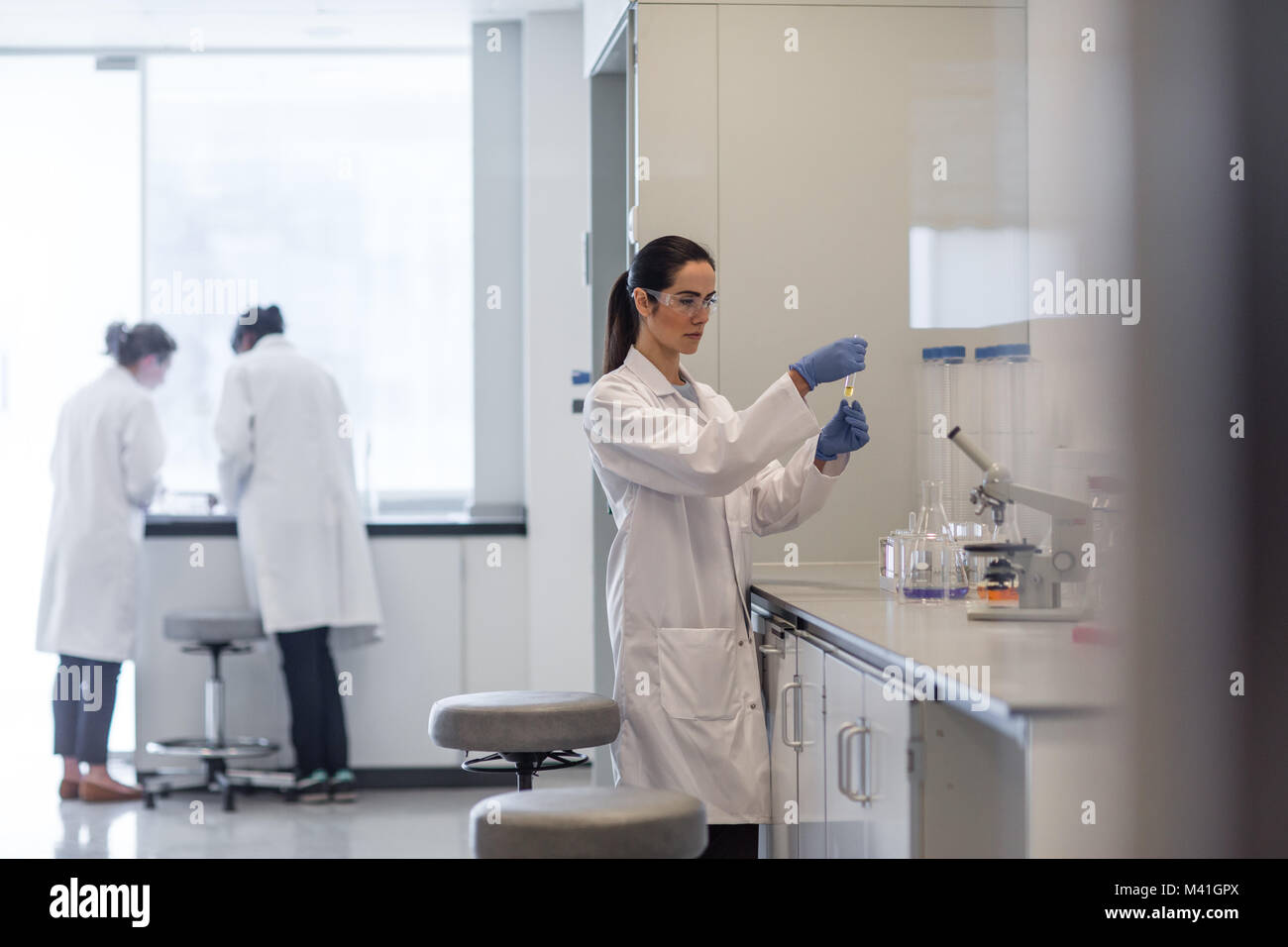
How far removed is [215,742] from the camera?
3766mm

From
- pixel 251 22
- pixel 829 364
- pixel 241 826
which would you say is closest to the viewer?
pixel 829 364

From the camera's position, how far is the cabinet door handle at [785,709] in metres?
1.90

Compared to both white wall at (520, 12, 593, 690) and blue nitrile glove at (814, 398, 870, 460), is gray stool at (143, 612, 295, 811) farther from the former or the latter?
blue nitrile glove at (814, 398, 870, 460)

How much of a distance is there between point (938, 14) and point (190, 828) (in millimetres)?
2944

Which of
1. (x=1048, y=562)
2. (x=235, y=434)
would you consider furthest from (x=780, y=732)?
(x=235, y=434)

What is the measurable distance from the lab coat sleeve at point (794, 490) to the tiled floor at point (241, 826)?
1.34 m

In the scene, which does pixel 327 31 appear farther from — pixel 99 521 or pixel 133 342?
pixel 99 521

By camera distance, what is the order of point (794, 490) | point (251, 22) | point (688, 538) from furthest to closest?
point (251, 22)
point (794, 490)
point (688, 538)

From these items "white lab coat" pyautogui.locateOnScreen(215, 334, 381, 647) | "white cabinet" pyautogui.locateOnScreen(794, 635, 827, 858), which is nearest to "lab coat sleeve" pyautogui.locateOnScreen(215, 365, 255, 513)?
"white lab coat" pyautogui.locateOnScreen(215, 334, 381, 647)

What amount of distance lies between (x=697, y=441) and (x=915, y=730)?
26.1 inches

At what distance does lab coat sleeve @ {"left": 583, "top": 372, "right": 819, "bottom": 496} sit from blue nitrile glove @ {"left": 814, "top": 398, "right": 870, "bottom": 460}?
13 centimetres

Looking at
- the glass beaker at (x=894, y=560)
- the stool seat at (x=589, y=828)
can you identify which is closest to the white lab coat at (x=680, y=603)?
the glass beaker at (x=894, y=560)

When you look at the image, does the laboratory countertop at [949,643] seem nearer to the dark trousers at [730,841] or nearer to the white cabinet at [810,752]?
the white cabinet at [810,752]

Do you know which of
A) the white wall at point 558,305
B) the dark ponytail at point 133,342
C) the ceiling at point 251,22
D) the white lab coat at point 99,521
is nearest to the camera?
the white lab coat at point 99,521
